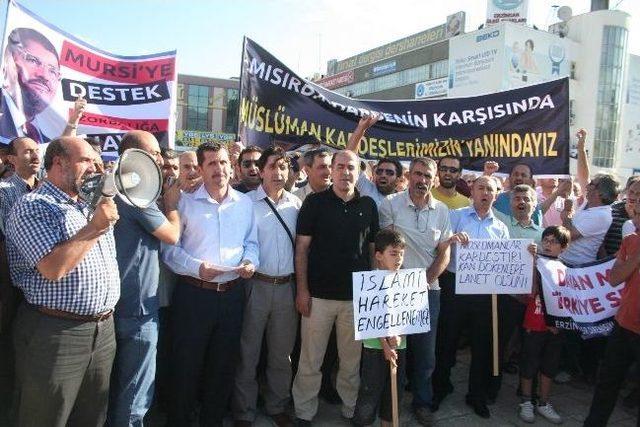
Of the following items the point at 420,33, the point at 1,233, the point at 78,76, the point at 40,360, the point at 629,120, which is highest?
the point at 420,33

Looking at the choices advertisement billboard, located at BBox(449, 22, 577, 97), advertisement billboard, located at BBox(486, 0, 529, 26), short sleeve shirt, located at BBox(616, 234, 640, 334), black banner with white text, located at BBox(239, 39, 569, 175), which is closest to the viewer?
short sleeve shirt, located at BBox(616, 234, 640, 334)

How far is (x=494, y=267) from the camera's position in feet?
14.0

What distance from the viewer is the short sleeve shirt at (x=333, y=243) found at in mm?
3793

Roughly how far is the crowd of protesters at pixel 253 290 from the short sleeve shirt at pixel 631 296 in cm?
1

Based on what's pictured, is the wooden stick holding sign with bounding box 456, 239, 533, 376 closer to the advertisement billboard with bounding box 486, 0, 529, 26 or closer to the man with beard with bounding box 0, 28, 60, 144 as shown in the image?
the man with beard with bounding box 0, 28, 60, 144

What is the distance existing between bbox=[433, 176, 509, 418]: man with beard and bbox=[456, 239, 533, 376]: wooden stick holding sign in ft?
0.29

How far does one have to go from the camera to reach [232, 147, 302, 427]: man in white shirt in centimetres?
383

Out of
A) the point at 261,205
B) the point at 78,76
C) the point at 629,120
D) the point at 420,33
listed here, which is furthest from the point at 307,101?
the point at 420,33

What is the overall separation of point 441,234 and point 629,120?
63443 millimetres

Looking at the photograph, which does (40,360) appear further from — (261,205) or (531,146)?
(531,146)

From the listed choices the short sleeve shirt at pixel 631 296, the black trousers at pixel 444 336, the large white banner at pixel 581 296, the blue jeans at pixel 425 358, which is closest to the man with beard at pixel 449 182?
the black trousers at pixel 444 336

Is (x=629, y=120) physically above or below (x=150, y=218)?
above

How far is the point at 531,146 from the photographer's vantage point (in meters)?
5.88

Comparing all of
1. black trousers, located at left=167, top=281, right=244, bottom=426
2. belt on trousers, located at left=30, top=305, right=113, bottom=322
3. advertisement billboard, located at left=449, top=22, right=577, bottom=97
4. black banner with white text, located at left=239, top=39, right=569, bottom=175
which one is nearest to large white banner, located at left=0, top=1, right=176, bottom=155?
black banner with white text, located at left=239, top=39, right=569, bottom=175
